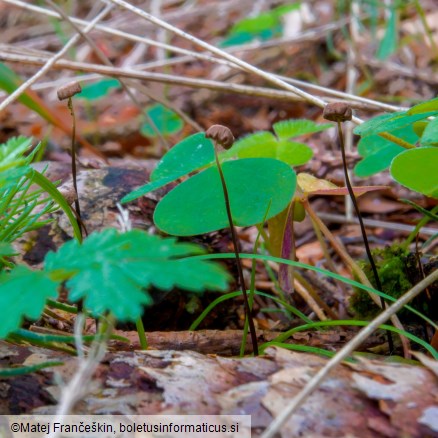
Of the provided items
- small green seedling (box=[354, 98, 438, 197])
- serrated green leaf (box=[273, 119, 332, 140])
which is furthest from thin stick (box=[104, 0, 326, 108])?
small green seedling (box=[354, 98, 438, 197])

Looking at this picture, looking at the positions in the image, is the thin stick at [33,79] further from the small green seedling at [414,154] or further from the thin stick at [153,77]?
the small green seedling at [414,154]

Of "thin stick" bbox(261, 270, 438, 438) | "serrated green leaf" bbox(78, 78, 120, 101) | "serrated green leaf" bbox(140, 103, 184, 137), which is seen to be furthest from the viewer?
"serrated green leaf" bbox(78, 78, 120, 101)

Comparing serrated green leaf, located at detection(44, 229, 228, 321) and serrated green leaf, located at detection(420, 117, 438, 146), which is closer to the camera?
serrated green leaf, located at detection(44, 229, 228, 321)

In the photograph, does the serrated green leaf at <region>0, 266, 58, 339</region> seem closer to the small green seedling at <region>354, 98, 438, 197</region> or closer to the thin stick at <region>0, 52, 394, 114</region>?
Answer: the small green seedling at <region>354, 98, 438, 197</region>

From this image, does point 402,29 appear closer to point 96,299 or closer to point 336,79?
point 336,79

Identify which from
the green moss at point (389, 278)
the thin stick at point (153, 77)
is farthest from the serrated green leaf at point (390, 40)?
the green moss at point (389, 278)
